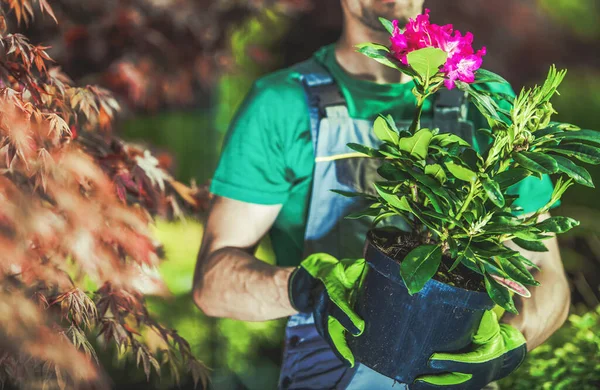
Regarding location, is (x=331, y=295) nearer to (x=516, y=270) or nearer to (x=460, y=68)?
(x=516, y=270)

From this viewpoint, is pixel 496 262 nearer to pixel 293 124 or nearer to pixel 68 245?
pixel 293 124

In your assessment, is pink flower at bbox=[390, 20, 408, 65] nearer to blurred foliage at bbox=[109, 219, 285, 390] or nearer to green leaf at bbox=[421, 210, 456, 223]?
green leaf at bbox=[421, 210, 456, 223]

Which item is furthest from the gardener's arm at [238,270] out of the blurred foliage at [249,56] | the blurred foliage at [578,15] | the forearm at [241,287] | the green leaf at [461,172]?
the blurred foliage at [578,15]

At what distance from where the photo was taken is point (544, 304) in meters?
1.68

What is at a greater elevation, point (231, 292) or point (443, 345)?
point (443, 345)

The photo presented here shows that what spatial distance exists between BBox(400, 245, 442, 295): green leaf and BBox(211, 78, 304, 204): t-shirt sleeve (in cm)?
67

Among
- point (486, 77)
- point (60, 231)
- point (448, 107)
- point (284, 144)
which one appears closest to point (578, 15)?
point (448, 107)

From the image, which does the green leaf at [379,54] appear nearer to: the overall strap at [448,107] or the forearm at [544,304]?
the overall strap at [448,107]

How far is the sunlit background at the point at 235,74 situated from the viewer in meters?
2.49

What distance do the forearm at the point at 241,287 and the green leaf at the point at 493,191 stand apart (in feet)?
2.16

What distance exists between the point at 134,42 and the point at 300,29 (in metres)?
1.25

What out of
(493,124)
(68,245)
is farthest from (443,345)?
(68,245)

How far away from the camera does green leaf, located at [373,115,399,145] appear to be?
3.83 ft

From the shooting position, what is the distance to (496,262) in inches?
46.6
